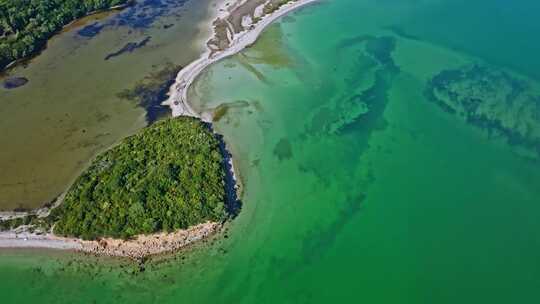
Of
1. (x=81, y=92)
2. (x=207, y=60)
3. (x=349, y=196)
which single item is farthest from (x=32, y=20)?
(x=349, y=196)

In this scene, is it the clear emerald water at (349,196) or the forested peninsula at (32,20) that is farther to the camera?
the forested peninsula at (32,20)

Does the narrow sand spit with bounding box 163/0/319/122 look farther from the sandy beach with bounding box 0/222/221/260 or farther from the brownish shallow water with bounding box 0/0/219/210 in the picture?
the sandy beach with bounding box 0/222/221/260

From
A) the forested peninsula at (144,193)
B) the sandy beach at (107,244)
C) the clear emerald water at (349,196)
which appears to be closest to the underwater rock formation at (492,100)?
the clear emerald water at (349,196)

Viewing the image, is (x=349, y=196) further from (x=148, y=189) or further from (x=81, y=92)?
(x=81, y=92)

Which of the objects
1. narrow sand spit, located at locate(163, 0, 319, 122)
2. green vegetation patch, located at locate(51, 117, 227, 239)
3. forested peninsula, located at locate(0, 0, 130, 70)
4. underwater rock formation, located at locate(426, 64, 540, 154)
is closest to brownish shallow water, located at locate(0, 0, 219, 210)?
forested peninsula, located at locate(0, 0, 130, 70)

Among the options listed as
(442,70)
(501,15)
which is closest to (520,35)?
(501,15)

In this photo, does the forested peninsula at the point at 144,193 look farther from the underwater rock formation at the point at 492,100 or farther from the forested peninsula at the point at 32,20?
the underwater rock formation at the point at 492,100
